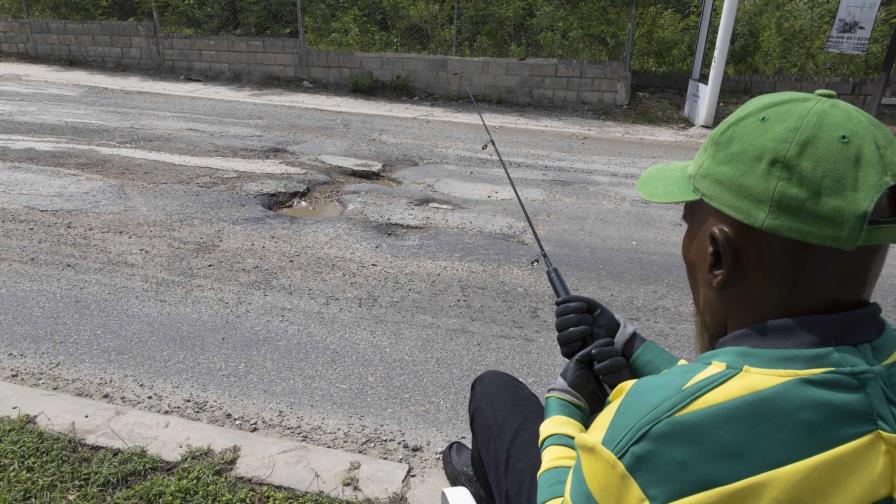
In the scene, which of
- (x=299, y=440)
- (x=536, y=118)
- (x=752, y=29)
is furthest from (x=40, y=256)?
(x=752, y=29)

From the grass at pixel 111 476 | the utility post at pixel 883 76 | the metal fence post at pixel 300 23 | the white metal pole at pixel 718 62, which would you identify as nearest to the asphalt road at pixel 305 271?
the grass at pixel 111 476

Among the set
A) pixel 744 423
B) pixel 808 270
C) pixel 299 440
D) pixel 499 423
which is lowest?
pixel 299 440

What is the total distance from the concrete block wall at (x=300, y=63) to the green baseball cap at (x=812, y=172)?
1118 cm

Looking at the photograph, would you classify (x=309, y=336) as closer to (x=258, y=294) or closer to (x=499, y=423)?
(x=258, y=294)

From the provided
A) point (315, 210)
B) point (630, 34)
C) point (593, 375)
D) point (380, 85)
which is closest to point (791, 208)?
point (593, 375)

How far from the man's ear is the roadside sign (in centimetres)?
1075

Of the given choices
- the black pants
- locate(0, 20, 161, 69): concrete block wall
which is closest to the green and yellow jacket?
the black pants

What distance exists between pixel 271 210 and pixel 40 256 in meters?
1.78

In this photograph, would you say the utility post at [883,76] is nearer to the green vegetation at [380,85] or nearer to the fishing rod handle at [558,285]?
the green vegetation at [380,85]

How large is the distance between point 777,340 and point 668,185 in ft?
1.28

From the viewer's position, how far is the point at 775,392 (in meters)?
1.06

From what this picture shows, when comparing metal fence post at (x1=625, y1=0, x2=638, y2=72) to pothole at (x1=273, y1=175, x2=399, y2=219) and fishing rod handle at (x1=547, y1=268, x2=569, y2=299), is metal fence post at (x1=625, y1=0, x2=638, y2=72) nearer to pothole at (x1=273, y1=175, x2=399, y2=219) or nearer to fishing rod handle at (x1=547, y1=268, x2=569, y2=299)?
pothole at (x1=273, y1=175, x2=399, y2=219)

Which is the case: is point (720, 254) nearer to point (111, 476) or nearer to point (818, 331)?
point (818, 331)

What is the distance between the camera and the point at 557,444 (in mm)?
1513
